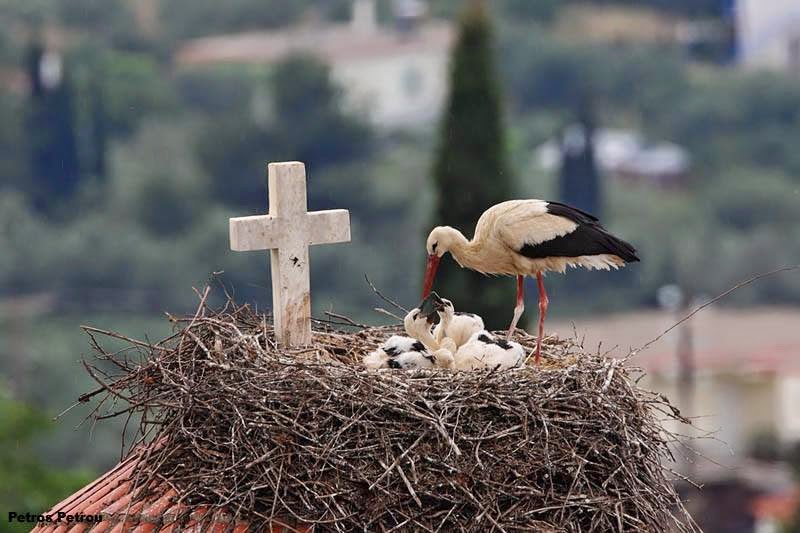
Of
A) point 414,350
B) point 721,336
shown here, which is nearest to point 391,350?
point 414,350

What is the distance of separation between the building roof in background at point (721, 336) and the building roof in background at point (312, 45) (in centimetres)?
1750

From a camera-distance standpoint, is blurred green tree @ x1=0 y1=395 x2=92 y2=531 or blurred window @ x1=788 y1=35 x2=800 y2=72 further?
blurred window @ x1=788 y1=35 x2=800 y2=72

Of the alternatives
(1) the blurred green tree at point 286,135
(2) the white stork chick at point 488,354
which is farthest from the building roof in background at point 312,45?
(2) the white stork chick at point 488,354

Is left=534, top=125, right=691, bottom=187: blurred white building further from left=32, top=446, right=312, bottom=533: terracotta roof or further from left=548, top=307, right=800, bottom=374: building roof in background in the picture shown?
left=32, top=446, right=312, bottom=533: terracotta roof

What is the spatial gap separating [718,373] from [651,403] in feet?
120

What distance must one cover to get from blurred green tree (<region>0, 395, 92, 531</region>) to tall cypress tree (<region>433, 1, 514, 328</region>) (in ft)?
22.8

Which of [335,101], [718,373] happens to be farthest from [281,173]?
[335,101]

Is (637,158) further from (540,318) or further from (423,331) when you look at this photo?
(423,331)

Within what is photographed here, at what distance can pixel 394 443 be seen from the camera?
672 centimetres

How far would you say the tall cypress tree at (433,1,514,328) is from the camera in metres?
17.0

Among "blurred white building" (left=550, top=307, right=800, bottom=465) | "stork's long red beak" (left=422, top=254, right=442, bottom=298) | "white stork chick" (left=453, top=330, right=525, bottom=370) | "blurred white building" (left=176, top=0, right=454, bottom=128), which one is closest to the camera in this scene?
"white stork chick" (left=453, top=330, right=525, bottom=370)

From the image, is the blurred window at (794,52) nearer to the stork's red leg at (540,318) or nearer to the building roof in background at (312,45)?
the building roof in background at (312,45)

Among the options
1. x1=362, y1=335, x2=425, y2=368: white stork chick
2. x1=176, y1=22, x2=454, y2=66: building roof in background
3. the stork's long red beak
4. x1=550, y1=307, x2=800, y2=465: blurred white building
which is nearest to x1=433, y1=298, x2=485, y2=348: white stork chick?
the stork's long red beak

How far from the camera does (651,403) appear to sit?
24.6ft
